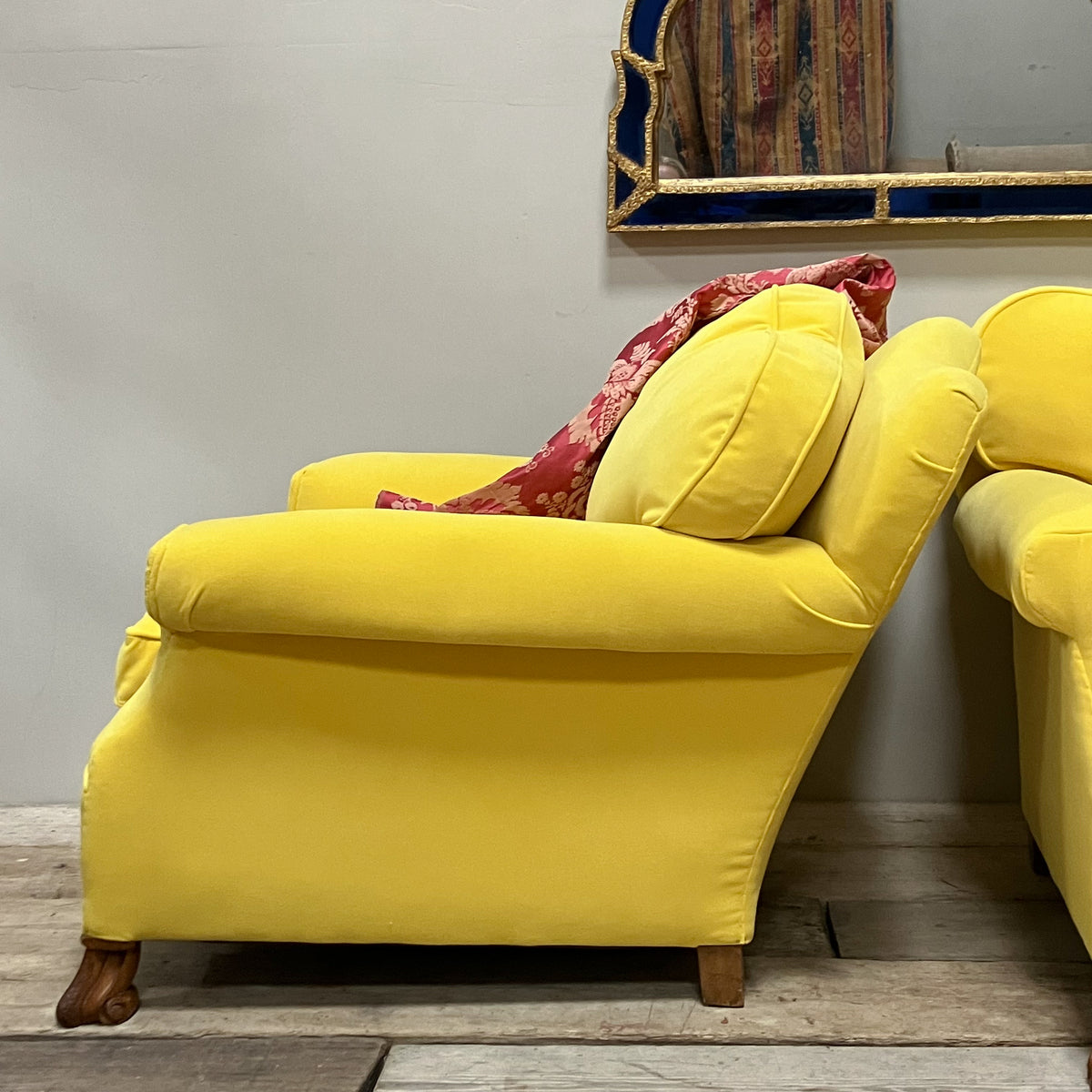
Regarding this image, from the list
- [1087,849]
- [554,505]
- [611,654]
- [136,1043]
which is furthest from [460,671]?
[1087,849]

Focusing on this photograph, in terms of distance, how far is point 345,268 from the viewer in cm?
196

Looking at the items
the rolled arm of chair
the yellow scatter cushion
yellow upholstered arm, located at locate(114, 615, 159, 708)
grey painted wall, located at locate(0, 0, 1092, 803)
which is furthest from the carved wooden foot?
grey painted wall, located at locate(0, 0, 1092, 803)

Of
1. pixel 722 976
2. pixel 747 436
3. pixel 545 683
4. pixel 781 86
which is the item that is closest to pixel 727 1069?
pixel 722 976

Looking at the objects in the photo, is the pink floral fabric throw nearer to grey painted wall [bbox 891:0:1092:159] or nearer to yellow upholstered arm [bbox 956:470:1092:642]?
yellow upholstered arm [bbox 956:470:1092:642]

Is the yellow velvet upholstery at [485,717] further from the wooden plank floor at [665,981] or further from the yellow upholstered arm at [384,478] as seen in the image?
the yellow upholstered arm at [384,478]

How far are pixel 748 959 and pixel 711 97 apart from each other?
4.57 feet

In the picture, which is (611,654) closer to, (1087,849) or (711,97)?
(1087,849)

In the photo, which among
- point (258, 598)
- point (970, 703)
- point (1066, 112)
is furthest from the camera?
point (970, 703)

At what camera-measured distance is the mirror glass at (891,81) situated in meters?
1.81

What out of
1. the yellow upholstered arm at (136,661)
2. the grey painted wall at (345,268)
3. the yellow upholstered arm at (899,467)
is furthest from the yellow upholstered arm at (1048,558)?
the yellow upholstered arm at (136,661)

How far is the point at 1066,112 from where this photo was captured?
1.82 m

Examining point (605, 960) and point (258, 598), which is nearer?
point (258, 598)

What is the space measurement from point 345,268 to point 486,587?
1037 millimetres

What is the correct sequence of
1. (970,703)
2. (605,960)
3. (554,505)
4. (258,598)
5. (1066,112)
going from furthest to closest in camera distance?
(970,703)
(1066,112)
(554,505)
(605,960)
(258,598)
